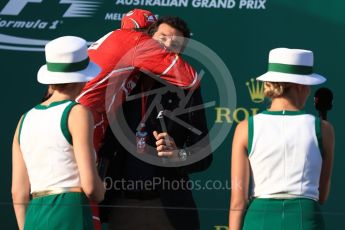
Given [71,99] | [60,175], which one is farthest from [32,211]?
[71,99]

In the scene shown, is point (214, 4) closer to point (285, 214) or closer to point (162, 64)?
point (162, 64)

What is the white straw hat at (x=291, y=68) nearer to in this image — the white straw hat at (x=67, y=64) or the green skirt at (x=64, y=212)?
the white straw hat at (x=67, y=64)

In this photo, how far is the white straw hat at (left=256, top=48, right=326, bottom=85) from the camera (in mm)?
3619

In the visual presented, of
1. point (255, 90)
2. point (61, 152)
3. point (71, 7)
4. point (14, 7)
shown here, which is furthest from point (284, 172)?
point (14, 7)

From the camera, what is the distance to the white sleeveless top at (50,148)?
3.54 m

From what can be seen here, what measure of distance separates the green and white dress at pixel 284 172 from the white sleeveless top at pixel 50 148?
70 cm

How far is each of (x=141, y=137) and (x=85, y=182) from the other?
936 millimetres

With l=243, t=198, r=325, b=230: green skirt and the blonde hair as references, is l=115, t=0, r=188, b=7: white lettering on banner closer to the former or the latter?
the blonde hair

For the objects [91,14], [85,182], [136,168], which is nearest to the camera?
[85,182]

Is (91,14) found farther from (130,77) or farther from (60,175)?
(60,175)

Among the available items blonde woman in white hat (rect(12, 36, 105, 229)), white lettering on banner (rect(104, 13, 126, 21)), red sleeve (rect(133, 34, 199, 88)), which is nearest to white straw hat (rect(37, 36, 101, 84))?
blonde woman in white hat (rect(12, 36, 105, 229))

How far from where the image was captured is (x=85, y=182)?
3.51 metres

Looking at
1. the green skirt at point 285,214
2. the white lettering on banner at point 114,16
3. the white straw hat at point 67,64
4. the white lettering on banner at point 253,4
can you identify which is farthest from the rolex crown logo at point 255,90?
the green skirt at point 285,214

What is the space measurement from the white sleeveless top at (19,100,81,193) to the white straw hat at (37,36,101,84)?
0.37 feet
